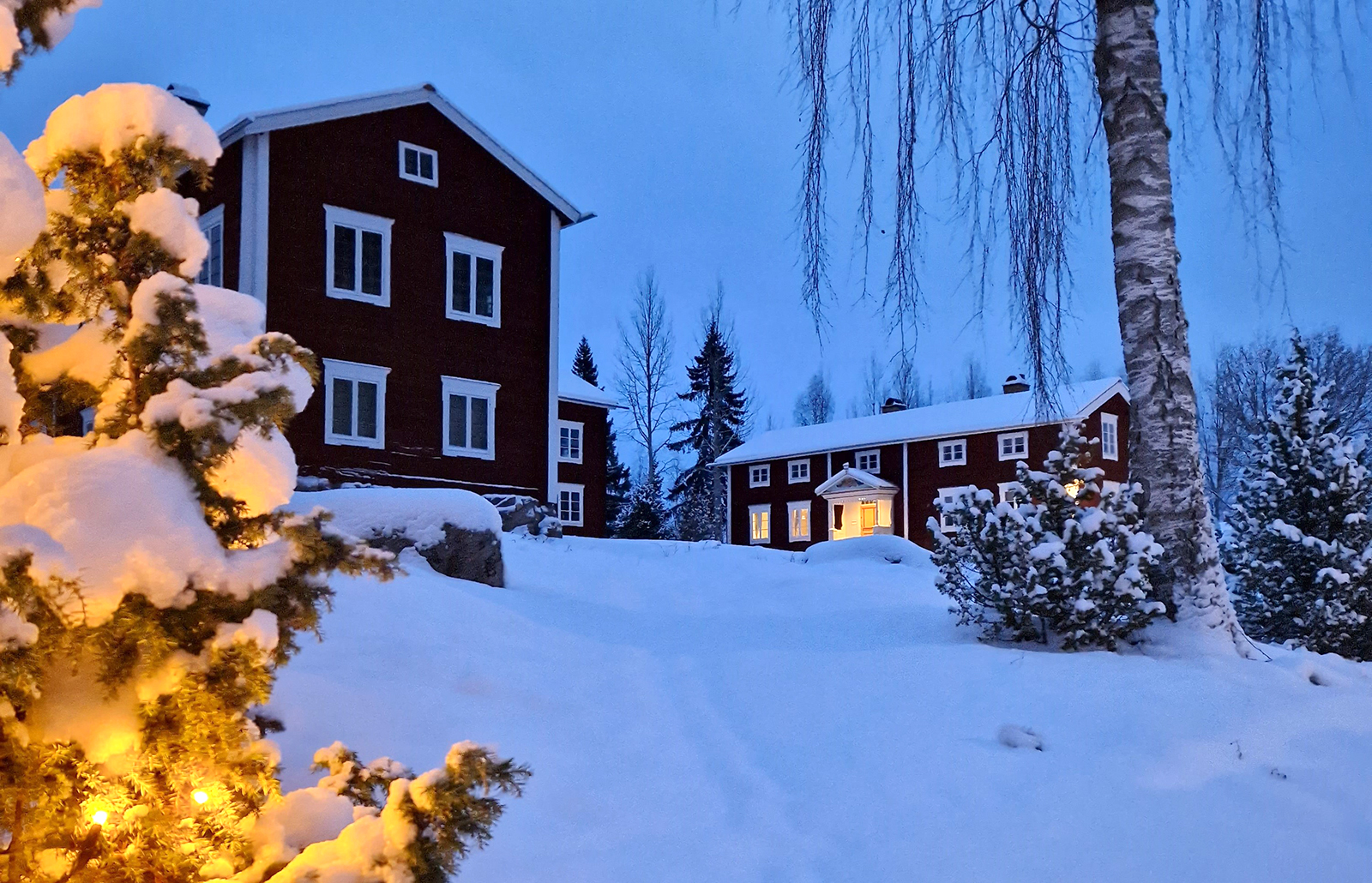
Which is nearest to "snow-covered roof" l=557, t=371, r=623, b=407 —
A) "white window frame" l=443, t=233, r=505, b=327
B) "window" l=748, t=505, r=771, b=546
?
"white window frame" l=443, t=233, r=505, b=327

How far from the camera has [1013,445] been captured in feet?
113

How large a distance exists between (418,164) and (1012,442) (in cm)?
2275

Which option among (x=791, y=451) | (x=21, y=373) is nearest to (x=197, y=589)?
(x=21, y=373)

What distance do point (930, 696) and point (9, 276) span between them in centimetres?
489

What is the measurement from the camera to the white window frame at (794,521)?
1577 inches

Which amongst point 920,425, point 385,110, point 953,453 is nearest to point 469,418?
point 385,110

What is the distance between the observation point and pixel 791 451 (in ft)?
134

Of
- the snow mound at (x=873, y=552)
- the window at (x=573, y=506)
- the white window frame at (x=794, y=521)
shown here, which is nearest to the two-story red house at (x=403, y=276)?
the snow mound at (x=873, y=552)

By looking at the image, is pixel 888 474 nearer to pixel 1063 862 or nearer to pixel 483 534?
pixel 483 534

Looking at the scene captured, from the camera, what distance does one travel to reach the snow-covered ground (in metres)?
4.14

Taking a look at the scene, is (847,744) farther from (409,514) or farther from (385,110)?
(385,110)

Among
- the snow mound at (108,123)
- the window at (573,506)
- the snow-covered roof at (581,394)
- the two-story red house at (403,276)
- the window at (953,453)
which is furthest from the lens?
the window at (953,453)

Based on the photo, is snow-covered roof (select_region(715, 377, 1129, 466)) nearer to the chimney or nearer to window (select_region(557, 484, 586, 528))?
window (select_region(557, 484, 586, 528))

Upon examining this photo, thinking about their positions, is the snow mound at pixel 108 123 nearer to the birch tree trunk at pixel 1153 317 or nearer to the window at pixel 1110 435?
the birch tree trunk at pixel 1153 317
